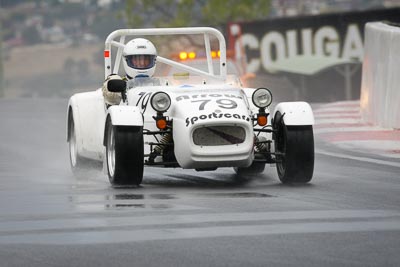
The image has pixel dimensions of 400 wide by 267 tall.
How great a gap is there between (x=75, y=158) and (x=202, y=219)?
5431 mm

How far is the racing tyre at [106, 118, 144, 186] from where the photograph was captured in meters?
12.7

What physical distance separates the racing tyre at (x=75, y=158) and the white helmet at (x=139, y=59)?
1331 millimetres

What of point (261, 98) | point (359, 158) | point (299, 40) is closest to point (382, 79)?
point (359, 158)

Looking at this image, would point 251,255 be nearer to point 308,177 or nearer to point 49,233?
point 49,233

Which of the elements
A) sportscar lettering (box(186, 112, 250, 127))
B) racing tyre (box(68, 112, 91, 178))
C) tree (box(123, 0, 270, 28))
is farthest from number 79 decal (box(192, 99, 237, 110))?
tree (box(123, 0, 270, 28))

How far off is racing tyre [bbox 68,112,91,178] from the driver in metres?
1.10

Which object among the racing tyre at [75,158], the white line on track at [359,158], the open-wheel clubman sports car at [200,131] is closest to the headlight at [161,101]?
the open-wheel clubman sports car at [200,131]

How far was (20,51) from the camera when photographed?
142m

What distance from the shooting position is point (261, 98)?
1337cm

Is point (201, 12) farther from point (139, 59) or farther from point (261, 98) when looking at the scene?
point (261, 98)

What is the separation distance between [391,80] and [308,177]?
8202 millimetres

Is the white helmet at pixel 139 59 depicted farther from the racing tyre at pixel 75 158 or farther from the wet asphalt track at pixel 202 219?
the racing tyre at pixel 75 158

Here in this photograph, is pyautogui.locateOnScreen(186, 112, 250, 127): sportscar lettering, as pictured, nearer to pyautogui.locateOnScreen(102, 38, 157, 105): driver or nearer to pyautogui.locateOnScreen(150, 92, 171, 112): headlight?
pyautogui.locateOnScreen(150, 92, 171, 112): headlight

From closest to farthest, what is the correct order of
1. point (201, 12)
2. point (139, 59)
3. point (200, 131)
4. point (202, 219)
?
point (202, 219) → point (200, 131) → point (139, 59) → point (201, 12)
